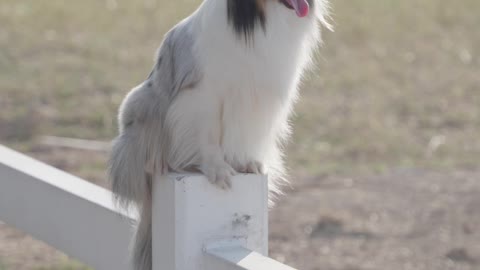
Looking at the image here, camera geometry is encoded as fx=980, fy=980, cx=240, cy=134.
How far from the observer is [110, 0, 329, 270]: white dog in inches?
137

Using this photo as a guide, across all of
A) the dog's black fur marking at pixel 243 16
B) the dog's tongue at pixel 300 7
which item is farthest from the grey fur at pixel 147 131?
the dog's tongue at pixel 300 7

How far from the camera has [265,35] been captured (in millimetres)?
3500

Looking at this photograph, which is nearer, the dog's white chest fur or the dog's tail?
the dog's white chest fur

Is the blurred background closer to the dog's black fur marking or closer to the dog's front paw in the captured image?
the dog's front paw

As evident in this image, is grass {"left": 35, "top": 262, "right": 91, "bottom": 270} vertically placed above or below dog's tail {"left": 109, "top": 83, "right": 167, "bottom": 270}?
below

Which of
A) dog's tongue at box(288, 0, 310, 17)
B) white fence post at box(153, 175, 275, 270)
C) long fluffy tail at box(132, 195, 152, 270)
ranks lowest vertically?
long fluffy tail at box(132, 195, 152, 270)

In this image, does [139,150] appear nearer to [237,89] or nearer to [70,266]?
[237,89]

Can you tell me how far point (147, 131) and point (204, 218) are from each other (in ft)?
2.84

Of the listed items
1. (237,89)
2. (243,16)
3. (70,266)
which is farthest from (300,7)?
(70,266)

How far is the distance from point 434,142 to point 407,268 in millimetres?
3078

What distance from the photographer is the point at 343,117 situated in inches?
377

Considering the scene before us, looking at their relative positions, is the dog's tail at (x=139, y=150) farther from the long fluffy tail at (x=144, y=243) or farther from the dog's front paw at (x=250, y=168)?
the dog's front paw at (x=250, y=168)

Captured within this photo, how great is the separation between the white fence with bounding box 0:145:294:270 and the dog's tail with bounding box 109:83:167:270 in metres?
0.08

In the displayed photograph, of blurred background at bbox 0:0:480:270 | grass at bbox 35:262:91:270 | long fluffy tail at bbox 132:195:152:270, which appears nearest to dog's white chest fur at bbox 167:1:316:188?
long fluffy tail at bbox 132:195:152:270
